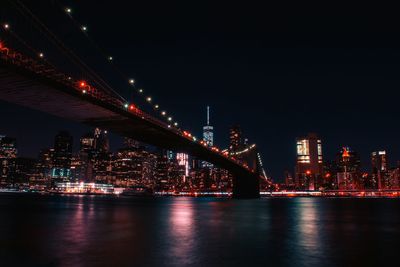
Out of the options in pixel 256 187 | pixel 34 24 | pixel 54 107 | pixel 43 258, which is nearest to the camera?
pixel 43 258

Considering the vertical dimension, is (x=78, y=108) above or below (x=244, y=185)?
above

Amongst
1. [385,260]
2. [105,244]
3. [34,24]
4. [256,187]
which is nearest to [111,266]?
[105,244]

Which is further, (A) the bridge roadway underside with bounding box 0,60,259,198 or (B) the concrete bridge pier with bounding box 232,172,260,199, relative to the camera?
(B) the concrete bridge pier with bounding box 232,172,260,199

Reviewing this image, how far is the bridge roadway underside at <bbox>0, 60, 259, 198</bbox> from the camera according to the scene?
2762cm

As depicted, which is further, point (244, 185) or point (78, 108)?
point (244, 185)

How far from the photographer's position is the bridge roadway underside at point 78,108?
2762cm

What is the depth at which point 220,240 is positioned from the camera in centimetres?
1592

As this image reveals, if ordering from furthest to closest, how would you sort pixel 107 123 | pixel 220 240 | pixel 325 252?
pixel 107 123, pixel 220 240, pixel 325 252

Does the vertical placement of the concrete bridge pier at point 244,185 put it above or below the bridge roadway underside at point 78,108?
below

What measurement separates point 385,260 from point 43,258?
10.0m

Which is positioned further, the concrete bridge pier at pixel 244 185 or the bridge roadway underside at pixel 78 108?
the concrete bridge pier at pixel 244 185

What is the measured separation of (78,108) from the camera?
118 ft

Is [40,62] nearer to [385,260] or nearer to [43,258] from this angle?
[43,258]

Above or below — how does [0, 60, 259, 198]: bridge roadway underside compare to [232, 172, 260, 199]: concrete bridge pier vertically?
above
